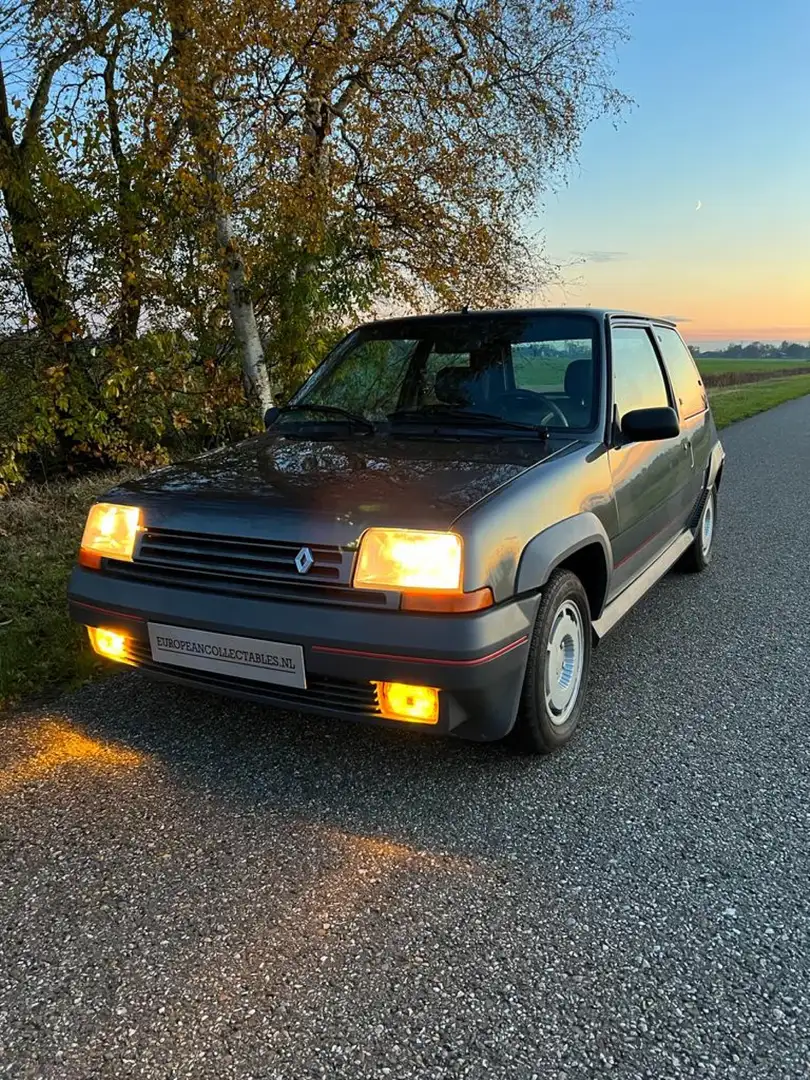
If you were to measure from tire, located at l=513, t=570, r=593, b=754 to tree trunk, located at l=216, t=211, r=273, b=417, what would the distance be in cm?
485

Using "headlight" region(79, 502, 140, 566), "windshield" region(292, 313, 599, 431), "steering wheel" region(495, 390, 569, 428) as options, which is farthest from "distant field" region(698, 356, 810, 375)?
"headlight" region(79, 502, 140, 566)

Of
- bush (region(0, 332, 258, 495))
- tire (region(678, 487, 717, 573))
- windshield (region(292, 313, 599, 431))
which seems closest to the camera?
windshield (region(292, 313, 599, 431))

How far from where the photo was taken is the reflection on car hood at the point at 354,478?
98.1 inches

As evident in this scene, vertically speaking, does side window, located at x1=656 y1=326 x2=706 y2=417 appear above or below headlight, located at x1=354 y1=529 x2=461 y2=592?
above

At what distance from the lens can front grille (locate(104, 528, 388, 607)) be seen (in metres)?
2.42

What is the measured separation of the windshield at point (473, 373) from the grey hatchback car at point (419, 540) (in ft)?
0.04

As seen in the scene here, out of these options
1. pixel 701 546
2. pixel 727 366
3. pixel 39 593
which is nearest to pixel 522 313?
pixel 701 546

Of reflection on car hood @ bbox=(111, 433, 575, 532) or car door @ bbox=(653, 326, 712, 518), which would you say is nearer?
reflection on car hood @ bbox=(111, 433, 575, 532)

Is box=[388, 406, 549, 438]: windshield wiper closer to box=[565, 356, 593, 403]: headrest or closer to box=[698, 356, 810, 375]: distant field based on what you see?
box=[565, 356, 593, 403]: headrest

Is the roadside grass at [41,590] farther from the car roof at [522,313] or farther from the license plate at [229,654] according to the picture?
the car roof at [522,313]

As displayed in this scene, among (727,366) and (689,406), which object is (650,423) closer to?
(689,406)

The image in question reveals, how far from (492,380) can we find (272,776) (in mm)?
1994

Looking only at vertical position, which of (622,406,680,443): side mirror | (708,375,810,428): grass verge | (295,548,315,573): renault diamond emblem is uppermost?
(622,406,680,443): side mirror

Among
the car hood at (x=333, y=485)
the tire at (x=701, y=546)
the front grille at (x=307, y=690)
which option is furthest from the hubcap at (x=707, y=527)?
the front grille at (x=307, y=690)
